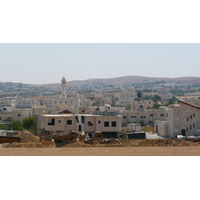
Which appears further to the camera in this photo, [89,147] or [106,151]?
[89,147]

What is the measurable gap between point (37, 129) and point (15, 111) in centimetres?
512

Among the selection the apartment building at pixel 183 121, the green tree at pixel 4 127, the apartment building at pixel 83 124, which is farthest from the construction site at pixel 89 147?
the green tree at pixel 4 127

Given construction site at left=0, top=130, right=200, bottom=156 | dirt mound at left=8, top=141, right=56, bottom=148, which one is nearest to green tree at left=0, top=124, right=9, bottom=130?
construction site at left=0, top=130, right=200, bottom=156

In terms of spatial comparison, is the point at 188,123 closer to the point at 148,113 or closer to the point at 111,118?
the point at 111,118

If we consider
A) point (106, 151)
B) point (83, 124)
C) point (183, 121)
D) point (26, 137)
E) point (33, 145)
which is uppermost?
point (183, 121)

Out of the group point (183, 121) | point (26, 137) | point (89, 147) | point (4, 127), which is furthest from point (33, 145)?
point (183, 121)

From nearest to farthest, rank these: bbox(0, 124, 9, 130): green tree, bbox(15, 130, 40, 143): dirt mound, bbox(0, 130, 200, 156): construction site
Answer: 1. bbox(0, 130, 200, 156): construction site
2. bbox(15, 130, 40, 143): dirt mound
3. bbox(0, 124, 9, 130): green tree

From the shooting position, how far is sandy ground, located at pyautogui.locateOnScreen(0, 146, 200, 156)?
14.3 meters

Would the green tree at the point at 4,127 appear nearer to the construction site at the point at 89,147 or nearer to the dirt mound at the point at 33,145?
the construction site at the point at 89,147

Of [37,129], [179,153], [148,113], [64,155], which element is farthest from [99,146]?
[148,113]

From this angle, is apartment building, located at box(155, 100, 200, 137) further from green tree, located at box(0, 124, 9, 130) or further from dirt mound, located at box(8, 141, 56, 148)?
green tree, located at box(0, 124, 9, 130)

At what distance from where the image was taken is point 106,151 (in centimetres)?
1491

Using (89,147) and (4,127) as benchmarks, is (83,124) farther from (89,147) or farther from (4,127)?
(4,127)

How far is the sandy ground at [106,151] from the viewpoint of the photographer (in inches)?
565
